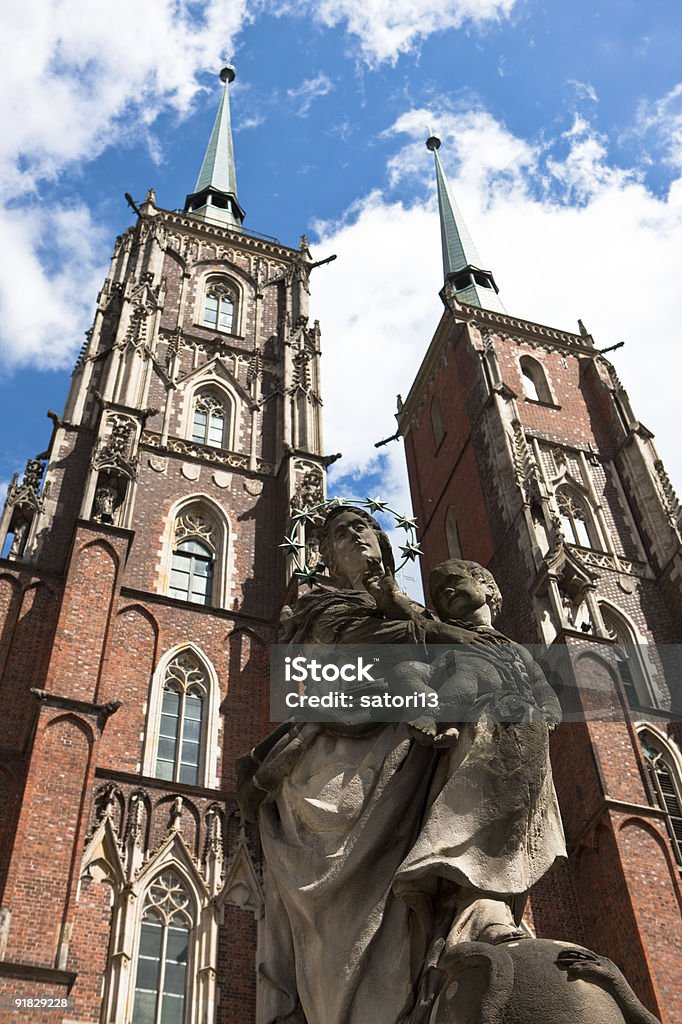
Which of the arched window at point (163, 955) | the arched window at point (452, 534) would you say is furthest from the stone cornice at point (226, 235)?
the arched window at point (163, 955)

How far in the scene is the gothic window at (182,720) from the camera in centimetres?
1443

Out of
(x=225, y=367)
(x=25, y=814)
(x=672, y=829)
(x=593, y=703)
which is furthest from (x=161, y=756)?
(x=225, y=367)

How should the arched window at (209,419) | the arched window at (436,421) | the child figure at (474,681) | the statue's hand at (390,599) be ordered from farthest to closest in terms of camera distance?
the arched window at (436,421), the arched window at (209,419), the statue's hand at (390,599), the child figure at (474,681)

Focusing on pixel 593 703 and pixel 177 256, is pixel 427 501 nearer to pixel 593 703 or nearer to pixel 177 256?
pixel 177 256

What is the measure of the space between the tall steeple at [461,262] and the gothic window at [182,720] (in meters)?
24.6

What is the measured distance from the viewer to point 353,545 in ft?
15.4

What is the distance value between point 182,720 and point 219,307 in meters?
14.1

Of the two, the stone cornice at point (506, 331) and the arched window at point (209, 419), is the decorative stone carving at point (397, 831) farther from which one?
the stone cornice at point (506, 331)

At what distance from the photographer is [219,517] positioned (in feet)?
63.0

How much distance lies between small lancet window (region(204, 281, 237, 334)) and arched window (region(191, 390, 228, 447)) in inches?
122

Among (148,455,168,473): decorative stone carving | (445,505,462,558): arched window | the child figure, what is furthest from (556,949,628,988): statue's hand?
(445,505,462,558): arched window

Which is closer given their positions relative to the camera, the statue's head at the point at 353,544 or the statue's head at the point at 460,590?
the statue's head at the point at 460,590

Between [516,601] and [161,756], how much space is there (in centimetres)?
915

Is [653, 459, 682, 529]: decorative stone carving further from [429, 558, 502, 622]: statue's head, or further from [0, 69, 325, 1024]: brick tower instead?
[429, 558, 502, 622]: statue's head
